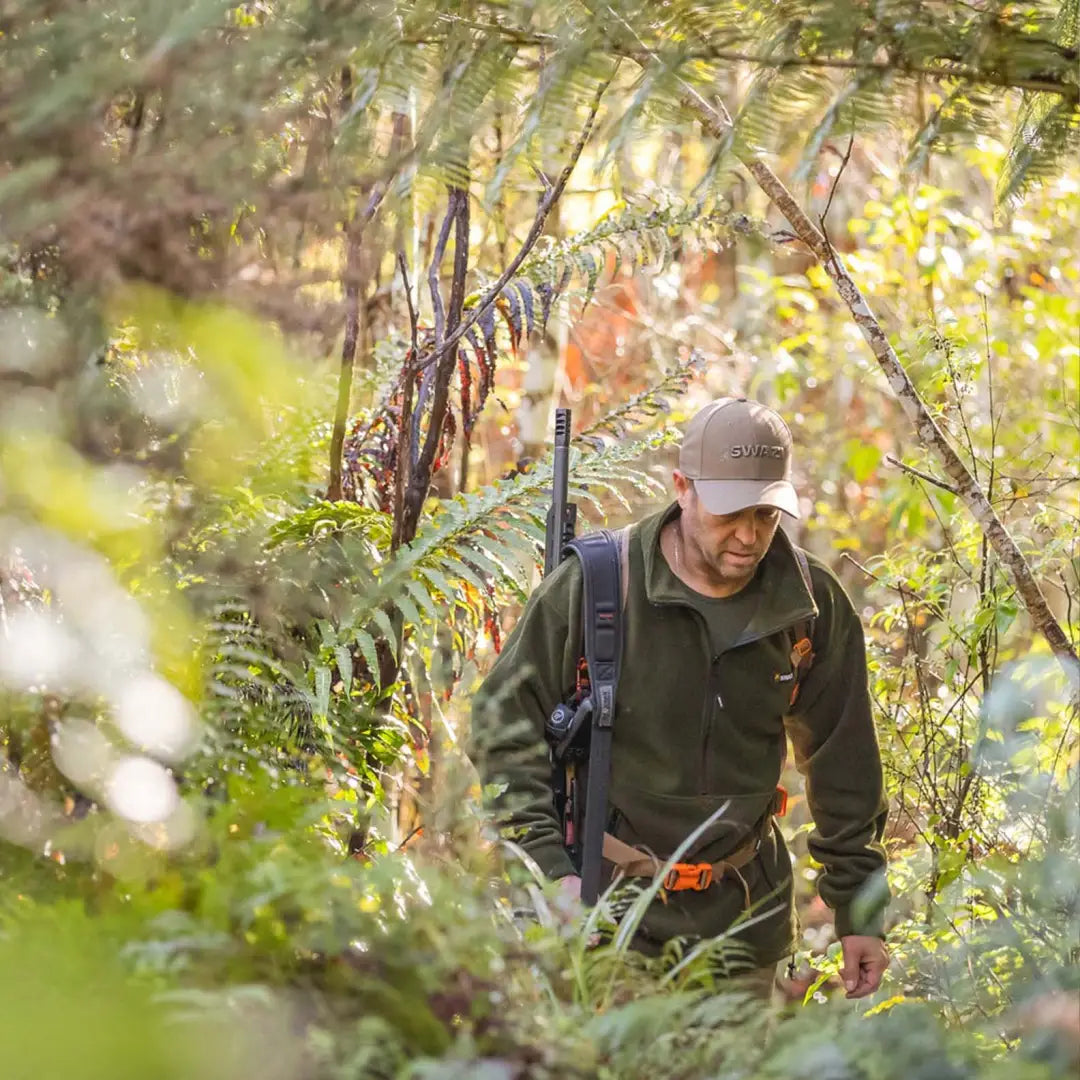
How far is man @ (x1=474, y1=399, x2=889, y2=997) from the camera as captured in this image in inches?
140

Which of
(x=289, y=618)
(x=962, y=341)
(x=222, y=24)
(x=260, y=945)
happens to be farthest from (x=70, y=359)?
(x=962, y=341)

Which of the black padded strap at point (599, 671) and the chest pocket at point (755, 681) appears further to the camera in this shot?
the chest pocket at point (755, 681)

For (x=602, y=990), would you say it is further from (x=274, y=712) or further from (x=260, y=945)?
(x=274, y=712)

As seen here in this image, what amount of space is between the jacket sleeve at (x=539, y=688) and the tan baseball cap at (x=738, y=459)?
1.52 ft

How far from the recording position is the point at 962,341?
446 centimetres

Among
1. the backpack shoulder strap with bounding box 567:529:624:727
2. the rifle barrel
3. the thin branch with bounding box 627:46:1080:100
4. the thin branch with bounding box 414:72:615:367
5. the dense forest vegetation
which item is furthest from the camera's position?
the rifle barrel

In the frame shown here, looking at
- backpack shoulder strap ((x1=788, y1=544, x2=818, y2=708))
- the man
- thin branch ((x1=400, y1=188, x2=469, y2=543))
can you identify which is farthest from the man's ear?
thin branch ((x1=400, y1=188, x2=469, y2=543))

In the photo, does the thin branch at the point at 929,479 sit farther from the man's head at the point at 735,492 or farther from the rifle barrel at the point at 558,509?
the rifle barrel at the point at 558,509

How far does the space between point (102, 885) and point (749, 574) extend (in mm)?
2429

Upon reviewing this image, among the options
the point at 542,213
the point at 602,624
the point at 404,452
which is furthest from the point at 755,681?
the point at 404,452

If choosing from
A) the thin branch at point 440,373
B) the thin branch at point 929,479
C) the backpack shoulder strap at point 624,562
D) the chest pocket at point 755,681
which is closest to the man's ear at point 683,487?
the backpack shoulder strap at point 624,562

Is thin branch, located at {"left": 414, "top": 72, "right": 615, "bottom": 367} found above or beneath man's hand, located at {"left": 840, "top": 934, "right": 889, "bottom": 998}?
above

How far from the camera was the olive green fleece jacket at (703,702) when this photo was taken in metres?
3.54

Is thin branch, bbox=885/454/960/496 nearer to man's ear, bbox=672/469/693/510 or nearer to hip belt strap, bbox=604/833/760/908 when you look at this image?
man's ear, bbox=672/469/693/510
